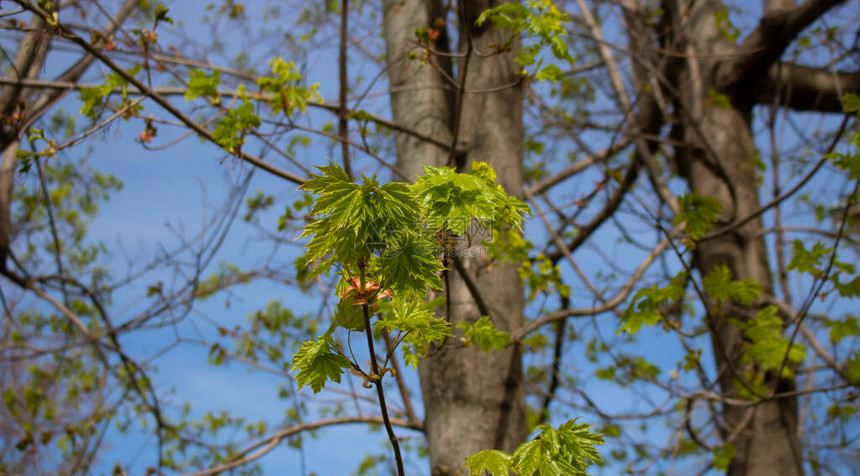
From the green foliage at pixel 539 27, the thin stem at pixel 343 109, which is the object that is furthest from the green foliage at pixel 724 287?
the thin stem at pixel 343 109

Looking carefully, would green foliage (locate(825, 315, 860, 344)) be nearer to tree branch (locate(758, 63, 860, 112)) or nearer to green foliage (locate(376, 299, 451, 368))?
tree branch (locate(758, 63, 860, 112))

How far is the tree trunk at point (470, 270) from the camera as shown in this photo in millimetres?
2303

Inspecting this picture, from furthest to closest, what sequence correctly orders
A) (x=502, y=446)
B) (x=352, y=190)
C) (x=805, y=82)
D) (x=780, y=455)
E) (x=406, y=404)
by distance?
(x=805, y=82)
(x=780, y=455)
(x=406, y=404)
(x=502, y=446)
(x=352, y=190)

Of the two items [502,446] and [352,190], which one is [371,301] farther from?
[502,446]

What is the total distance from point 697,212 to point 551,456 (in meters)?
1.54

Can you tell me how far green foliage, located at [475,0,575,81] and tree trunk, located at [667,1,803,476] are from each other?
165cm

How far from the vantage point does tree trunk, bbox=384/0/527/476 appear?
230 cm

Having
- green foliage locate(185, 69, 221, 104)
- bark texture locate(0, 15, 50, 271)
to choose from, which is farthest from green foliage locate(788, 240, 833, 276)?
bark texture locate(0, 15, 50, 271)

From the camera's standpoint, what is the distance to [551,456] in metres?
1.03

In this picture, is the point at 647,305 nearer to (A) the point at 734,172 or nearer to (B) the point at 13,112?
(A) the point at 734,172

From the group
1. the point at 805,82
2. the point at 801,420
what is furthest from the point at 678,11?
the point at 801,420

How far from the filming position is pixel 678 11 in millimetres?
5129

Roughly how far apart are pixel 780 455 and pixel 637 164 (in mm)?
2468

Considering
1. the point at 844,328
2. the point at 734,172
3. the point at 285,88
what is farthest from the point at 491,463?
the point at 734,172
